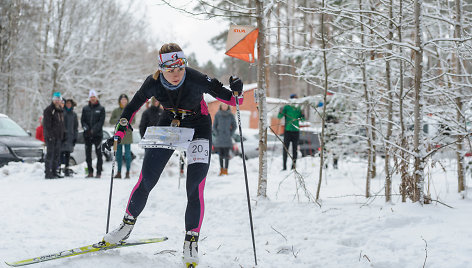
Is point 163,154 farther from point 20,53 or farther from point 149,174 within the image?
point 20,53

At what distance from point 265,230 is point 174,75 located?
7.28 feet

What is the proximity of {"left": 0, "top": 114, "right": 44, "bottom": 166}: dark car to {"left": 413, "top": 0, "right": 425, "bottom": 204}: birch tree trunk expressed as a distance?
9645mm

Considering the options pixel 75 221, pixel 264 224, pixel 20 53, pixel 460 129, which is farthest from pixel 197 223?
pixel 20 53

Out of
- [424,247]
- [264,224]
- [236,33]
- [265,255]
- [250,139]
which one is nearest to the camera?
[424,247]

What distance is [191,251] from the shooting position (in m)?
3.53

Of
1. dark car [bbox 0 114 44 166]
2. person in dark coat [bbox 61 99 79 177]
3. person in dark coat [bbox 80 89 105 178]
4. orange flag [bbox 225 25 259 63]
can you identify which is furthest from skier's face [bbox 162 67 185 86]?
dark car [bbox 0 114 44 166]

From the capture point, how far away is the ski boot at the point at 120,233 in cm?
357

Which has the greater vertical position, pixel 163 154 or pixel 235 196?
pixel 163 154

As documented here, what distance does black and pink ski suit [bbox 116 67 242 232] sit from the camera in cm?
365

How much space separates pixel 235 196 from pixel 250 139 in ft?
31.6

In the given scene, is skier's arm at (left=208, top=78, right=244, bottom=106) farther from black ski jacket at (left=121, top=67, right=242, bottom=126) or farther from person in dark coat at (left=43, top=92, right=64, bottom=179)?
person in dark coat at (left=43, top=92, right=64, bottom=179)

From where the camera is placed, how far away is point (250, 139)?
15.8 metres

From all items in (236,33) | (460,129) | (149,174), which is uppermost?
(236,33)

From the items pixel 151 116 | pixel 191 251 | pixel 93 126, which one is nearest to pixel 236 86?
pixel 191 251
